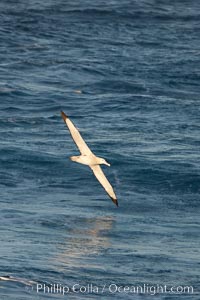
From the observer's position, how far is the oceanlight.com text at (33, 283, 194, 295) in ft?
160

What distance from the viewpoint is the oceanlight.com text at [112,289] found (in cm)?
4891

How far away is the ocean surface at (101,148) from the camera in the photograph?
2026 inches

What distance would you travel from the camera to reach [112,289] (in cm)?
4934

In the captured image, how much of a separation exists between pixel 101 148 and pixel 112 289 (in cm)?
2430

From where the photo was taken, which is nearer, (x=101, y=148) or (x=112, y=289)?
(x=112, y=289)

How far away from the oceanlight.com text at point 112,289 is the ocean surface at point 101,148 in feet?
0.26

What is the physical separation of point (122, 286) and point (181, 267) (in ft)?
11.7

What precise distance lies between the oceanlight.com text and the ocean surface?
8 cm

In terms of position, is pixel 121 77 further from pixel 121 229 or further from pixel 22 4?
pixel 121 229

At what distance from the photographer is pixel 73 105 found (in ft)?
268

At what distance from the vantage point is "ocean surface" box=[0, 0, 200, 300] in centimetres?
5147

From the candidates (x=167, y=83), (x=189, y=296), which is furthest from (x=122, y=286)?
(x=167, y=83)

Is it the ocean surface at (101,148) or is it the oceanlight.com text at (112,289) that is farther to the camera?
the ocean surface at (101,148)

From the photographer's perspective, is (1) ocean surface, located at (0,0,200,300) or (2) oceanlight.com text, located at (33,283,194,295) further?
(1) ocean surface, located at (0,0,200,300)
